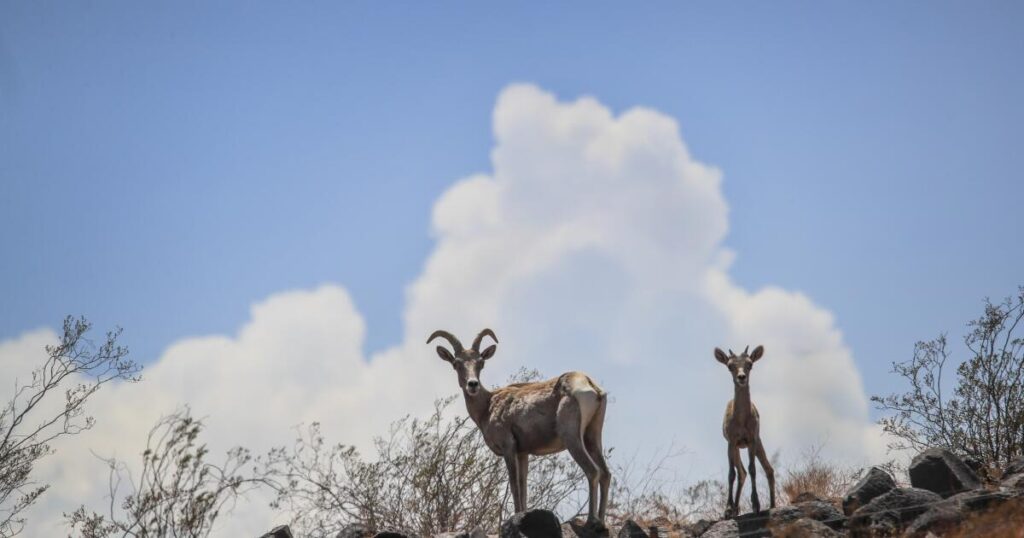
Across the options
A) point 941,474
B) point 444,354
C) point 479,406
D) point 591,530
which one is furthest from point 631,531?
point 444,354

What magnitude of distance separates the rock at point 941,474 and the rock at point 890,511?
1.16 meters

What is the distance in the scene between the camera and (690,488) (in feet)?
56.4

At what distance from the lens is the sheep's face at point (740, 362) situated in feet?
50.0

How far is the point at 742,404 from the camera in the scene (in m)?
15.2

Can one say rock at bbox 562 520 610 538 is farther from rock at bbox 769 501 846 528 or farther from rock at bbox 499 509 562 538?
rock at bbox 769 501 846 528

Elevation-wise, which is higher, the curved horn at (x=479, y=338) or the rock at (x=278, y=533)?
the curved horn at (x=479, y=338)

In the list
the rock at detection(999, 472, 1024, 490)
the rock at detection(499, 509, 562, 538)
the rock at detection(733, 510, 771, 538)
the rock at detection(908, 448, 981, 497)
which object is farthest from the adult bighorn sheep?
the rock at detection(999, 472, 1024, 490)

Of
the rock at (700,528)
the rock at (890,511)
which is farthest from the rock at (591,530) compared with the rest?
the rock at (890,511)

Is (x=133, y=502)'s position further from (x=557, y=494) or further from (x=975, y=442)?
(x=975, y=442)

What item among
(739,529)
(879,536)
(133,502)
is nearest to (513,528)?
(739,529)

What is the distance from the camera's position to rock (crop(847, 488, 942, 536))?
1052 centimetres

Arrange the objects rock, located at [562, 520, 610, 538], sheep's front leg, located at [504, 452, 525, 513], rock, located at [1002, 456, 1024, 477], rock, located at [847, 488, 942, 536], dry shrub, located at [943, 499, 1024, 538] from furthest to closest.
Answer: sheep's front leg, located at [504, 452, 525, 513] → rock, located at [1002, 456, 1024, 477] → rock, located at [562, 520, 610, 538] → rock, located at [847, 488, 942, 536] → dry shrub, located at [943, 499, 1024, 538]

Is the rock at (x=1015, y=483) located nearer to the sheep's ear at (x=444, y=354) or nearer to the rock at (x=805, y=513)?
the rock at (x=805, y=513)

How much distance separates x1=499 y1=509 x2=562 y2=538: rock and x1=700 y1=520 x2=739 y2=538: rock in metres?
1.78
